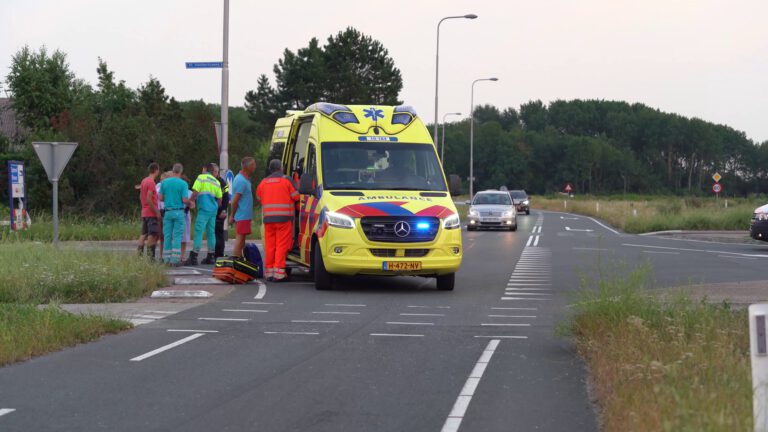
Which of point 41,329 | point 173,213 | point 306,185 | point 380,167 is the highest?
point 380,167

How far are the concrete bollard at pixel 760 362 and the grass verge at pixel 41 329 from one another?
21.7 ft

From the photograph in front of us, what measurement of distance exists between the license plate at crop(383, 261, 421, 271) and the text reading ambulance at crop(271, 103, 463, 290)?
0.05 ft

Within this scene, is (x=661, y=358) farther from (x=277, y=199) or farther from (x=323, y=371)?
(x=277, y=199)

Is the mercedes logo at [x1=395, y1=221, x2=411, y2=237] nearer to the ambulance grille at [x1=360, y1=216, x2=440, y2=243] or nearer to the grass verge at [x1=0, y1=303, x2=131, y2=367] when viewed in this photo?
the ambulance grille at [x1=360, y1=216, x2=440, y2=243]

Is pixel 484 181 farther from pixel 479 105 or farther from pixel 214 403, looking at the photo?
pixel 214 403

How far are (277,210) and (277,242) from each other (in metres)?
0.57

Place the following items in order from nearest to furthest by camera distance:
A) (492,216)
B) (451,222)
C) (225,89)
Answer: (451,222)
(225,89)
(492,216)

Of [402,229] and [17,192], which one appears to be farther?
[17,192]

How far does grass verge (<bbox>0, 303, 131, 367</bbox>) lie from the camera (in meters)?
9.80

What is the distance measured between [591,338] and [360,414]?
10.9 feet

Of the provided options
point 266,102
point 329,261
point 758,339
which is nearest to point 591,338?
point 758,339

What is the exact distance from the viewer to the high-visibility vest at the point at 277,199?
54.7 feet

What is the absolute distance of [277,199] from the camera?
16703 mm

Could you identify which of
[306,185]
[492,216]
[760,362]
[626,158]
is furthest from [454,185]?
[626,158]
